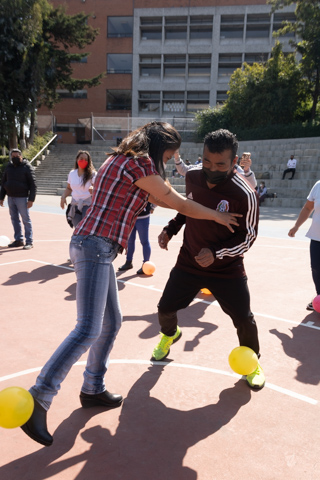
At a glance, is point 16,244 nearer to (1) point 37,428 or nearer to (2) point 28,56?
(1) point 37,428

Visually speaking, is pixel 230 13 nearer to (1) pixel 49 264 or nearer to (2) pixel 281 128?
(2) pixel 281 128

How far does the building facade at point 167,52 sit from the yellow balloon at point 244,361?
41.3 m

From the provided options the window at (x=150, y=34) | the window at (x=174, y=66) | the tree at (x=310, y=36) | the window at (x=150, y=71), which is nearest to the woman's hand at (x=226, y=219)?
the tree at (x=310, y=36)

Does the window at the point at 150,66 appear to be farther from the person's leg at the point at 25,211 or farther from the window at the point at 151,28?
the person's leg at the point at 25,211

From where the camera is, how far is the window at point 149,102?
146ft

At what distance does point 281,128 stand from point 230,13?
22.0m

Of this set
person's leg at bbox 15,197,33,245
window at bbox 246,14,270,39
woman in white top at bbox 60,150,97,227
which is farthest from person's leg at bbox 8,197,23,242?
window at bbox 246,14,270,39

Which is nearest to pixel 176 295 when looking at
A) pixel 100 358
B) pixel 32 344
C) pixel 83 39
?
pixel 100 358

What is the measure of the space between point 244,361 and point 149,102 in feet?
147

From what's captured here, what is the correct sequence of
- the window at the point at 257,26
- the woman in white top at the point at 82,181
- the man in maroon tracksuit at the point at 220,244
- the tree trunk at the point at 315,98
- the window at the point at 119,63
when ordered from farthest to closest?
1. the window at the point at 119,63
2. the window at the point at 257,26
3. the tree trunk at the point at 315,98
4. the woman in white top at the point at 82,181
5. the man in maroon tracksuit at the point at 220,244

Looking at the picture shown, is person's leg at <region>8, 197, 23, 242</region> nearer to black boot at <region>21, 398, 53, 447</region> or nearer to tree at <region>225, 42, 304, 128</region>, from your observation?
black boot at <region>21, 398, 53, 447</region>

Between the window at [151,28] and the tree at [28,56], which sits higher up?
the window at [151,28]

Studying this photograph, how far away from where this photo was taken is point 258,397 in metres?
3.21

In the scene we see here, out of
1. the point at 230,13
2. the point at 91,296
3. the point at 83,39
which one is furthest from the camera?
the point at 230,13
